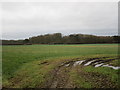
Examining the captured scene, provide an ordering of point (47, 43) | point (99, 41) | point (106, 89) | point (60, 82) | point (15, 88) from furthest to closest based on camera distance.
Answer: point (99, 41) < point (47, 43) < point (60, 82) < point (15, 88) < point (106, 89)

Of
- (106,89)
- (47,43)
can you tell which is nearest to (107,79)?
(106,89)

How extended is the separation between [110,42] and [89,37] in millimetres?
12222

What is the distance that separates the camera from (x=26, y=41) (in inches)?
2721

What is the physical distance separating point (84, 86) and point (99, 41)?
65.7 metres

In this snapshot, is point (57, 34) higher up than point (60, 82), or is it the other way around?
point (57, 34)

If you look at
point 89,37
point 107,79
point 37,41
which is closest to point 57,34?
point 37,41

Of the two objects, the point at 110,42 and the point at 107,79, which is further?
the point at 110,42

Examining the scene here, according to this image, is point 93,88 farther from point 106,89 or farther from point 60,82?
point 60,82

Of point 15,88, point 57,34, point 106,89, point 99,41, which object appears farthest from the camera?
point 99,41

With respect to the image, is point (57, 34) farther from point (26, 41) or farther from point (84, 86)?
point (84, 86)

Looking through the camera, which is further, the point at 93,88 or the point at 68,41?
the point at 68,41

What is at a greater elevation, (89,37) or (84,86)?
(89,37)

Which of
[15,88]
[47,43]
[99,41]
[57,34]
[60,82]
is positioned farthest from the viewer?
[99,41]

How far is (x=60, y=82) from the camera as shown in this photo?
6641 mm
